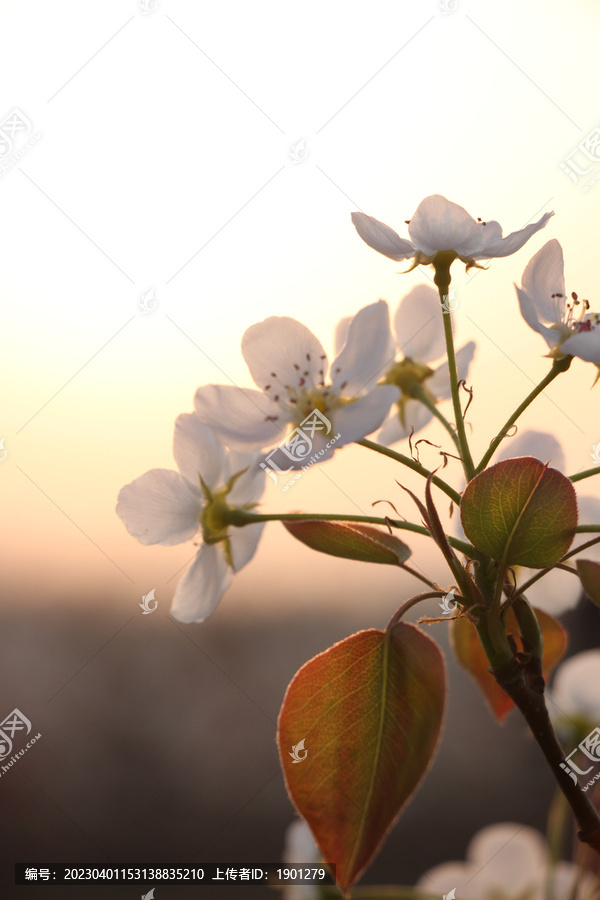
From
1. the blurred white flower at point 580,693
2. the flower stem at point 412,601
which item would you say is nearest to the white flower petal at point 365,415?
the flower stem at point 412,601

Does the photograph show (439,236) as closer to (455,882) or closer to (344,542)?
(344,542)

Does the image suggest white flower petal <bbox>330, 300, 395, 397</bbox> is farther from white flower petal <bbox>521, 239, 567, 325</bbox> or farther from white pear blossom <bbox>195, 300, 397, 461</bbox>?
white flower petal <bbox>521, 239, 567, 325</bbox>

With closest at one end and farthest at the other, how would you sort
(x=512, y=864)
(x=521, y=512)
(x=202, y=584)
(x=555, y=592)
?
(x=521, y=512) → (x=202, y=584) → (x=555, y=592) → (x=512, y=864)

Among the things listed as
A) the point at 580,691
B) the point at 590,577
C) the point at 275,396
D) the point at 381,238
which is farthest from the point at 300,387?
the point at 580,691

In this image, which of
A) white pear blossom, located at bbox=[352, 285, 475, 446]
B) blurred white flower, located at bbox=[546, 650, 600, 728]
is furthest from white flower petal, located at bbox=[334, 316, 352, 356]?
blurred white flower, located at bbox=[546, 650, 600, 728]

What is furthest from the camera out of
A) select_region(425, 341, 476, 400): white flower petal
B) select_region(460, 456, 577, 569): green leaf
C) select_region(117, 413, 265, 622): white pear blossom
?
select_region(425, 341, 476, 400): white flower petal

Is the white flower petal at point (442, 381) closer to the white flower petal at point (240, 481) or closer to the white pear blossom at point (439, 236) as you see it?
the white pear blossom at point (439, 236)

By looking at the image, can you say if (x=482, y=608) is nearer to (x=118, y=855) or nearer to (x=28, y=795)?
(x=118, y=855)
